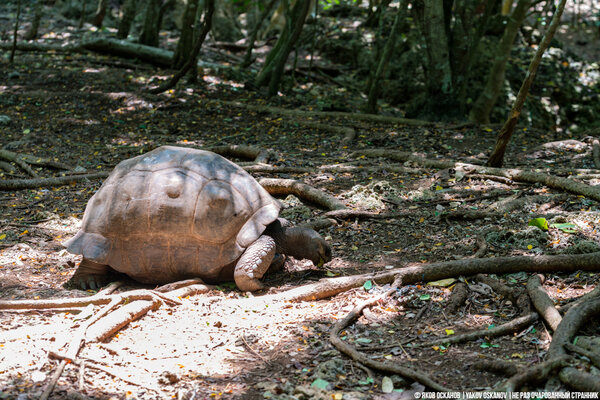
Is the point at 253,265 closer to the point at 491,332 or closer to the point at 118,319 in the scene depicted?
the point at 118,319

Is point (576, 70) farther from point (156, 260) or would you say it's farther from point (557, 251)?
point (156, 260)

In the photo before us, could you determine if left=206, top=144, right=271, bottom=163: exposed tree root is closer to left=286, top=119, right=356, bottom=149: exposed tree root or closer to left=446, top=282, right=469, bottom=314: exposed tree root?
left=286, top=119, right=356, bottom=149: exposed tree root

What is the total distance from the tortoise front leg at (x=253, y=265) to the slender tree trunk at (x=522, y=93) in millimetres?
3998

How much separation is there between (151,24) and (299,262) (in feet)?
39.3

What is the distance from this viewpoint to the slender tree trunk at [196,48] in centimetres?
1177

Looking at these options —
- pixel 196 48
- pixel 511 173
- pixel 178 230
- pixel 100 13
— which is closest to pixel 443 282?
pixel 178 230

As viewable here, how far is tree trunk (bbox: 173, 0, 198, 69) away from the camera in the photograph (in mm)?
13133

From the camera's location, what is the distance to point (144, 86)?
13211mm

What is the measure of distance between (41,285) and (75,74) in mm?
9640

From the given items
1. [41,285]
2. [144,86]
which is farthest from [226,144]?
[41,285]

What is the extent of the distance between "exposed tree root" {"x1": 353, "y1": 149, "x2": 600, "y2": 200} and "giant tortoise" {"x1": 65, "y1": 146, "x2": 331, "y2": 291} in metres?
3.32

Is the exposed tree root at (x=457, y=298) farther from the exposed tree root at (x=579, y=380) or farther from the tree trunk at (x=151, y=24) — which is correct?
the tree trunk at (x=151, y=24)

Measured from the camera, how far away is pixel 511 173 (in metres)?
→ 7.54

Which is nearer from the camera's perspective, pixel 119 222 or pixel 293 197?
pixel 119 222
